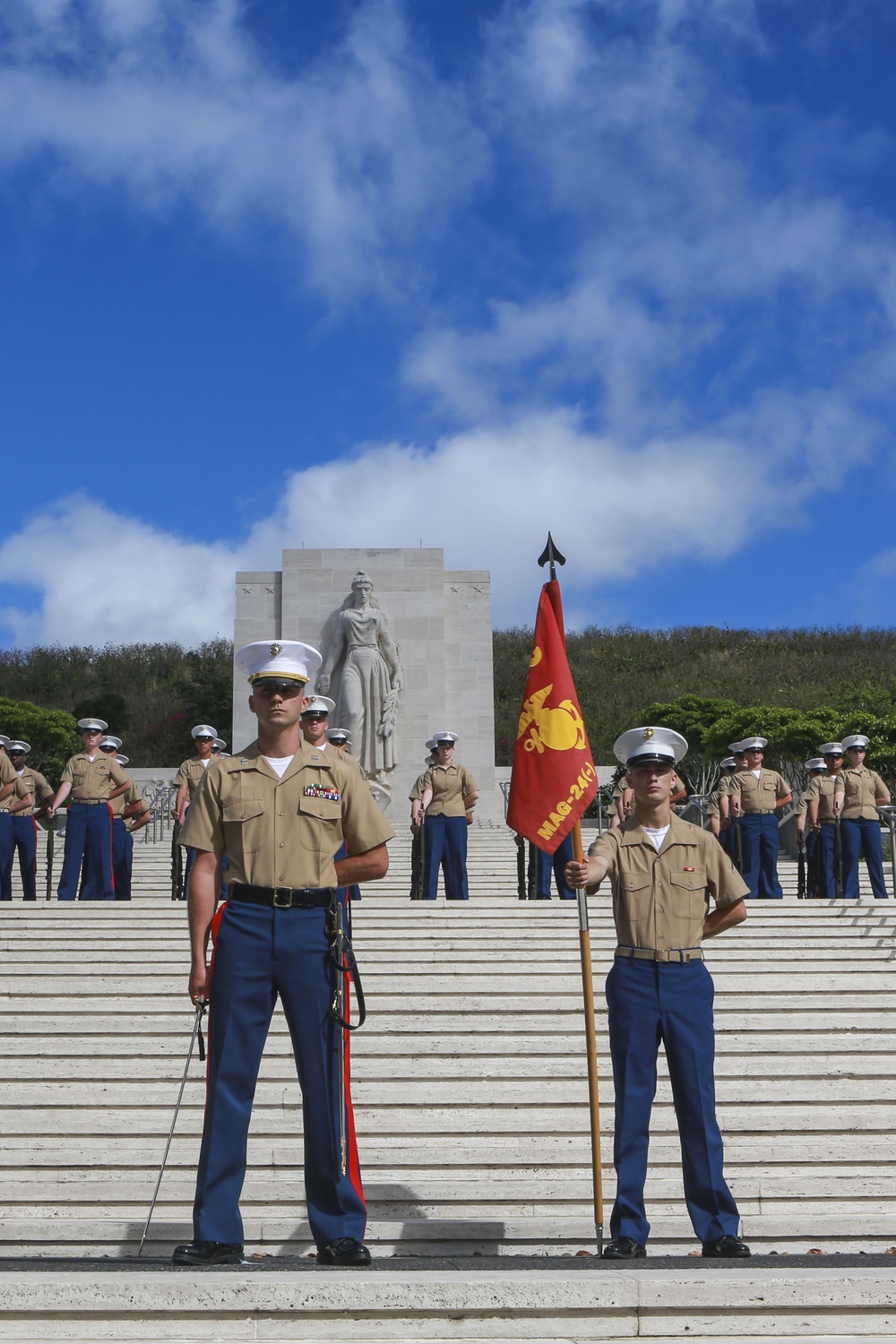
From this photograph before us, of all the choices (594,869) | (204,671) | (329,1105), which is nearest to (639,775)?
(594,869)

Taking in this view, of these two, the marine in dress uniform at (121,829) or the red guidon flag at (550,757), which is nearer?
the red guidon flag at (550,757)

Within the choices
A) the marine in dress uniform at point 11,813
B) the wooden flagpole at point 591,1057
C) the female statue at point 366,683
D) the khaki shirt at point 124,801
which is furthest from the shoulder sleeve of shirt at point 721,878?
the female statue at point 366,683

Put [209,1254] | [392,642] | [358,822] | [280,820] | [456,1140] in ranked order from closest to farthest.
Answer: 1. [209,1254]
2. [280,820]
3. [358,822]
4. [456,1140]
5. [392,642]

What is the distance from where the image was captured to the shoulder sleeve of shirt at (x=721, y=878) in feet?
16.2

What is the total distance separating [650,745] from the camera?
5004mm

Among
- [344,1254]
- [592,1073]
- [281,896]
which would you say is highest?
[281,896]

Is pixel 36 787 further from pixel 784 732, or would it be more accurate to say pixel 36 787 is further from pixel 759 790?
pixel 784 732

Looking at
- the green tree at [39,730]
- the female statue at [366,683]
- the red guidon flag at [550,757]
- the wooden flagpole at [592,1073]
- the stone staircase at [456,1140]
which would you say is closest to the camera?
the stone staircase at [456,1140]

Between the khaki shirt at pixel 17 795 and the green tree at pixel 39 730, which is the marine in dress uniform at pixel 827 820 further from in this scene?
the green tree at pixel 39 730

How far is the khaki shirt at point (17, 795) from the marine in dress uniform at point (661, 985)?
7.88m

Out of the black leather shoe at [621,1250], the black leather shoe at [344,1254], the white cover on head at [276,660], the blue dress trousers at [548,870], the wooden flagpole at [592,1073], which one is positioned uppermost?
the white cover on head at [276,660]

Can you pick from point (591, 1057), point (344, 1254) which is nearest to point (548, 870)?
point (591, 1057)

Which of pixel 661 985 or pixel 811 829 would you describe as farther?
pixel 811 829

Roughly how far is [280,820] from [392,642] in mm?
16653
